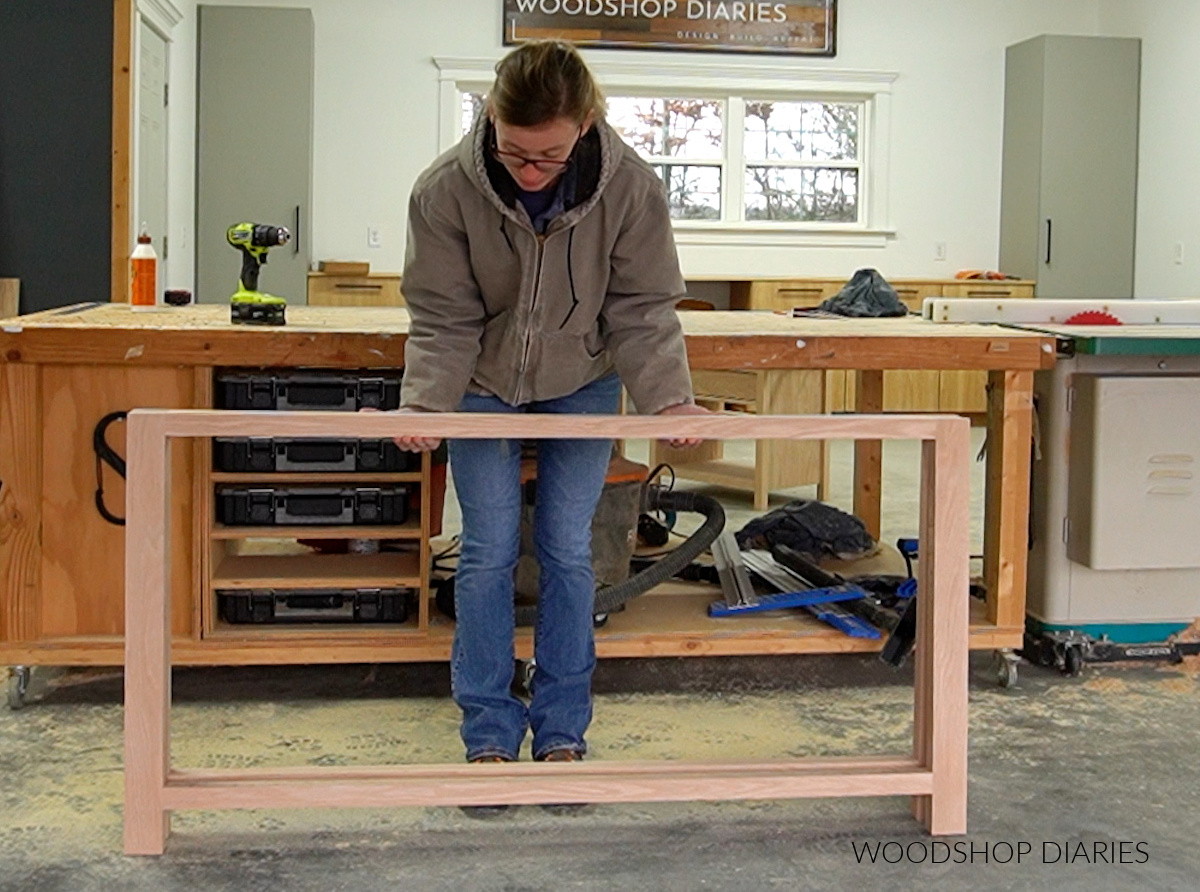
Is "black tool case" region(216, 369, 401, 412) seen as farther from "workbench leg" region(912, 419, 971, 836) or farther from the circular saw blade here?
the circular saw blade

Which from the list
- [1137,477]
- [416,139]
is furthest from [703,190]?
[1137,477]

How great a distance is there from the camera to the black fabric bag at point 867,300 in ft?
12.6

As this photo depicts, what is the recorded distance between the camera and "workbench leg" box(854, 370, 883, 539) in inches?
166

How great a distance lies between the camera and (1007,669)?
321 cm

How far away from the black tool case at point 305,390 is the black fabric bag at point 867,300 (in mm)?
1359

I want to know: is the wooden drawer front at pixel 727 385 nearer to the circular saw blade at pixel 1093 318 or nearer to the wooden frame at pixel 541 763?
the circular saw blade at pixel 1093 318

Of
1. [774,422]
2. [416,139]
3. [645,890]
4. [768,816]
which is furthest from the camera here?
[416,139]

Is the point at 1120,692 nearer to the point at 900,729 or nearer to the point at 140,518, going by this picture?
the point at 900,729

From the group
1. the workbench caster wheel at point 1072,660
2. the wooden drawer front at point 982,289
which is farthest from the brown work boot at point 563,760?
the wooden drawer front at point 982,289

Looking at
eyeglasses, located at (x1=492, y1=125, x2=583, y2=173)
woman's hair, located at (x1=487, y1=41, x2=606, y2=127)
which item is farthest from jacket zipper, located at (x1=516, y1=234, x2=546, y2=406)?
woman's hair, located at (x1=487, y1=41, x2=606, y2=127)

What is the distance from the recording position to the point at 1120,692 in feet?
10.5

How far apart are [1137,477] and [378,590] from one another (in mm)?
1631

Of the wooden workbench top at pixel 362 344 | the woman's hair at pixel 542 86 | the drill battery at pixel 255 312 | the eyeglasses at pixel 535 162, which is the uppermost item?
the woman's hair at pixel 542 86

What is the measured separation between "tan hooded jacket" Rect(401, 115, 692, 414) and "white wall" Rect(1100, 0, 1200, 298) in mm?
6649
